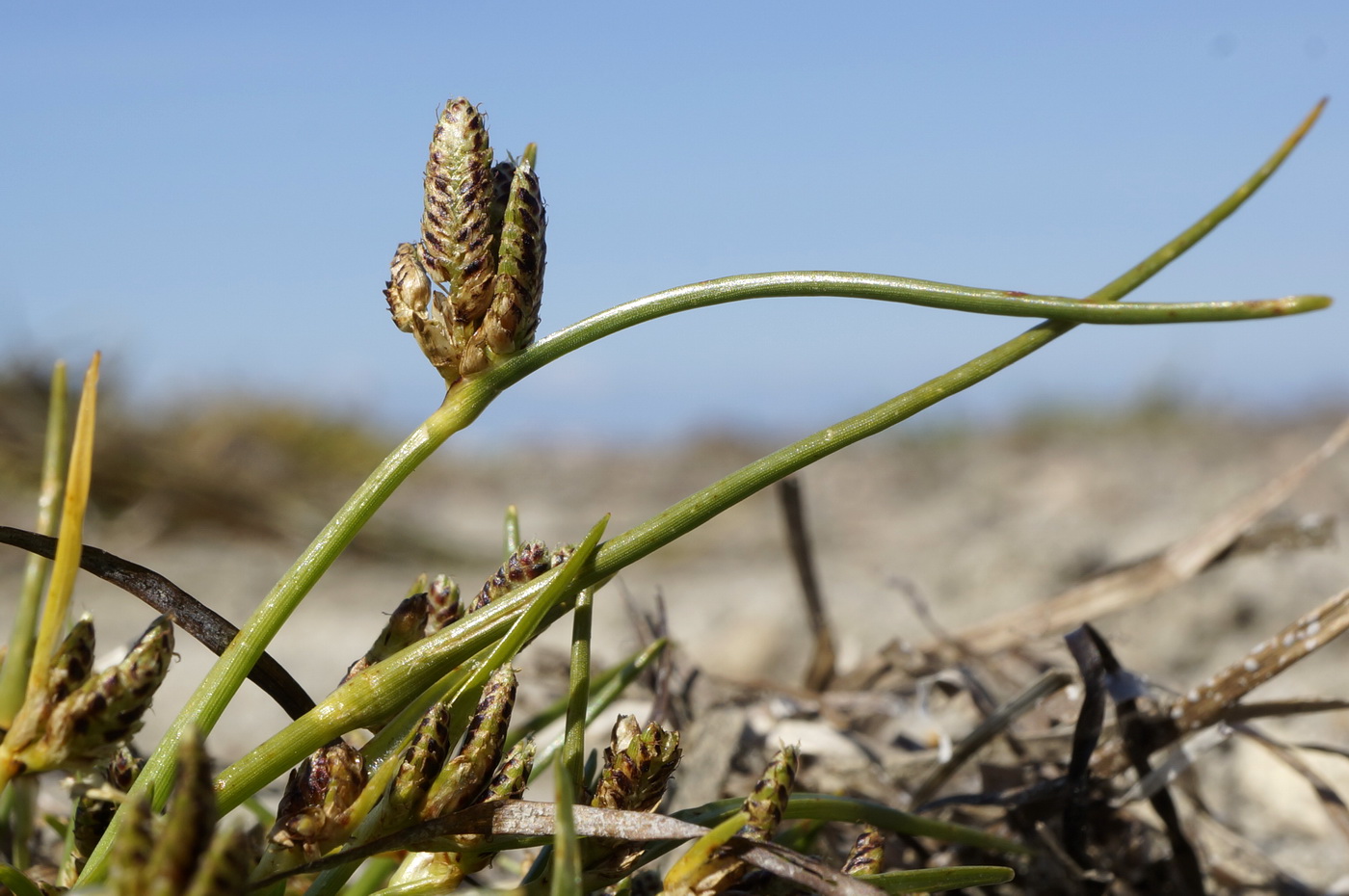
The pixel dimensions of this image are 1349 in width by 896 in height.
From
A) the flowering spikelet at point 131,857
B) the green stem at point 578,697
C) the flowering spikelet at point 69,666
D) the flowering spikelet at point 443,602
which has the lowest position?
the flowering spikelet at point 131,857

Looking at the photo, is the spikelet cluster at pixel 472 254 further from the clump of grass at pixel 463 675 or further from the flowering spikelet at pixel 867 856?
the flowering spikelet at pixel 867 856

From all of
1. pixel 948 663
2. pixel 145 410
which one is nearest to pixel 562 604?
pixel 948 663

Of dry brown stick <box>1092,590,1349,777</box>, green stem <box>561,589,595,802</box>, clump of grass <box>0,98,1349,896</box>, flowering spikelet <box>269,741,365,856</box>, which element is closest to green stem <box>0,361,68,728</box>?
clump of grass <box>0,98,1349,896</box>

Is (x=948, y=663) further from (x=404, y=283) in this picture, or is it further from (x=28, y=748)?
(x=28, y=748)

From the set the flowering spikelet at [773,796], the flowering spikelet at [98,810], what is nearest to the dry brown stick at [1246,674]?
the flowering spikelet at [773,796]

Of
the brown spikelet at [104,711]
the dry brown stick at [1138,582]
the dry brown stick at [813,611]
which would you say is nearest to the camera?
the brown spikelet at [104,711]

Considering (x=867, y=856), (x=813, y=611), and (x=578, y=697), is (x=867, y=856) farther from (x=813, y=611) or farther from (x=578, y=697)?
(x=813, y=611)
